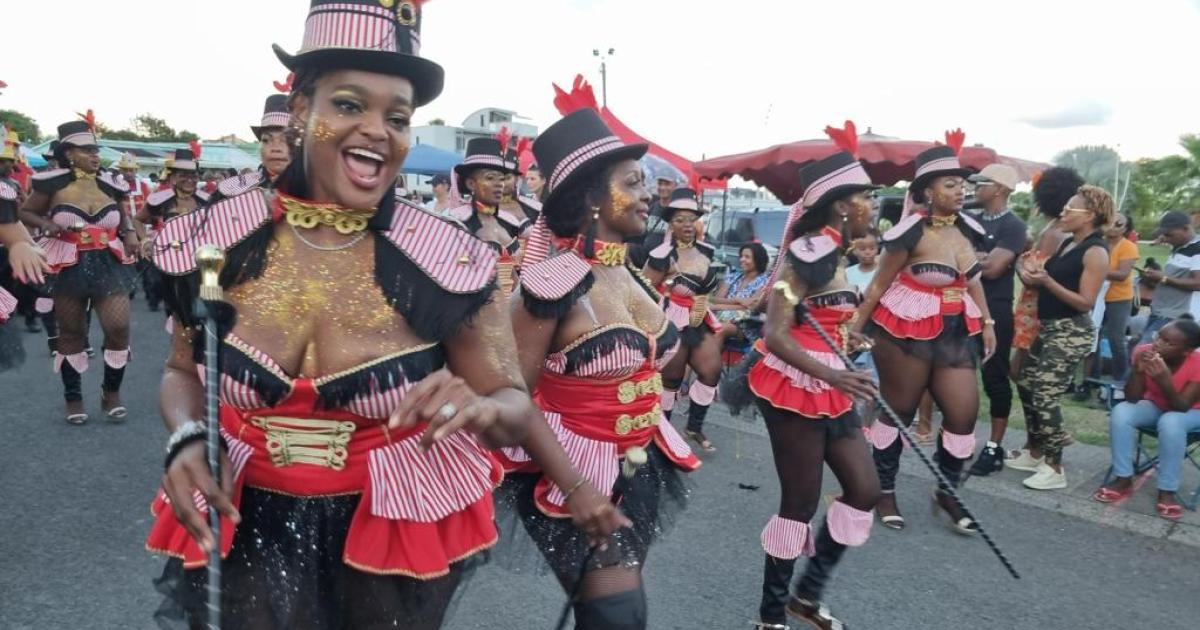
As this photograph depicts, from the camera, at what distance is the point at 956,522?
201 inches

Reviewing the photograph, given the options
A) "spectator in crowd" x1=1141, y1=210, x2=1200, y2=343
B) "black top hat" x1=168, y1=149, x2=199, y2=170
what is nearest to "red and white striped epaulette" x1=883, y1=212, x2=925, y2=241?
"spectator in crowd" x1=1141, y1=210, x2=1200, y2=343

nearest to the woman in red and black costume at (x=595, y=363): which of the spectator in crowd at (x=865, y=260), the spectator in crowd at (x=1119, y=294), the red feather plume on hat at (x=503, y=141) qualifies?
the red feather plume on hat at (x=503, y=141)

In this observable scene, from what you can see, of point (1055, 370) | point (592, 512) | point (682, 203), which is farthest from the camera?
point (682, 203)

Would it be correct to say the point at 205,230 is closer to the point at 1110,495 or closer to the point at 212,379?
the point at 212,379

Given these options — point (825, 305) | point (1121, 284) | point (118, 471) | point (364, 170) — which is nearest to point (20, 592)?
point (118, 471)

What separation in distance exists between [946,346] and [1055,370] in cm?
146

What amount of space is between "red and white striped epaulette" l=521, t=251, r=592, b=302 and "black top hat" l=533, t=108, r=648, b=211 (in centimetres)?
28

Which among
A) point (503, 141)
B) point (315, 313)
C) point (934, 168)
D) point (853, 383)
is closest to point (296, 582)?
point (315, 313)

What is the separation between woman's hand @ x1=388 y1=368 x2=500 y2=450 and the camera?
5.05ft

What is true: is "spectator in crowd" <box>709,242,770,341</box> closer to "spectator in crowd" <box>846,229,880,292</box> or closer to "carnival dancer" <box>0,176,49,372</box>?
"spectator in crowd" <box>846,229,880,292</box>

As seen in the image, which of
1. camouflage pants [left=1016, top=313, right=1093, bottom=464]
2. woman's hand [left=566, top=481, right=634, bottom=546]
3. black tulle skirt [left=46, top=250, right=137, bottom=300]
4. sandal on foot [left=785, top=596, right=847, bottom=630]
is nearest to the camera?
woman's hand [left=566, top=481, right=634, bottom=546]

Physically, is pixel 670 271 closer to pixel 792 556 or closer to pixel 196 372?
pixel 792 556

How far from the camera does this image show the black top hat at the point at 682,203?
23.9 feet

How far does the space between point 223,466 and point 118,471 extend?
4.72m
